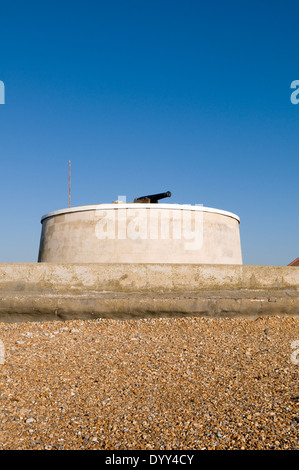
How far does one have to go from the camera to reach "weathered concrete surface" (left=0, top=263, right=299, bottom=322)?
23.2 feet

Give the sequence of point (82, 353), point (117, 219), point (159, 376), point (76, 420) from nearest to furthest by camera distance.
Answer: point (76, 420) → point (159, 376) → point (82, 353) → point (117, 219)

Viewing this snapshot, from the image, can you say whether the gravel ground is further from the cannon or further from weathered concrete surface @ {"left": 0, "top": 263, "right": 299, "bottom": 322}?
Result: the cannon

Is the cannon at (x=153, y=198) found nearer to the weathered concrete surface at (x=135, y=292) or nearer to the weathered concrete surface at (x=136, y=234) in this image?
the weathered concrete surface at (x=136, y=234)

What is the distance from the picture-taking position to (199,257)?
41.8 ft

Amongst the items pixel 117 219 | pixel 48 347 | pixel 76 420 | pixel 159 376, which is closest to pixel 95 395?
pixel 76 420

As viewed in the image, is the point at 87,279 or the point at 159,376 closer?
the point at 159,376

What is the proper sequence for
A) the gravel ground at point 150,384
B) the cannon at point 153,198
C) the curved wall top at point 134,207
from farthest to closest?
the cannon at point 153,198 → the curved wall top at point 134,207 → the gravel ground at point 150,384

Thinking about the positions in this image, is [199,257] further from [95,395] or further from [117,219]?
[95,395]

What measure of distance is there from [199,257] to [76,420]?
9.37 m

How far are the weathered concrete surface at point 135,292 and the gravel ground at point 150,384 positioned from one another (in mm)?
237

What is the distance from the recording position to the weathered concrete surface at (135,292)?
7082 mm

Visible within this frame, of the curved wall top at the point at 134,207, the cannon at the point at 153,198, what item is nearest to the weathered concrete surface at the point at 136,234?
A: the curved wall top at the point at 134,207

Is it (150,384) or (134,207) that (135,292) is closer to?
(150,384)

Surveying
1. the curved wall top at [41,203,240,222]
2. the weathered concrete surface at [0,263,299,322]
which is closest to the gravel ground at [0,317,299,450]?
the weathered concrete surface at [0,263,299,322]
